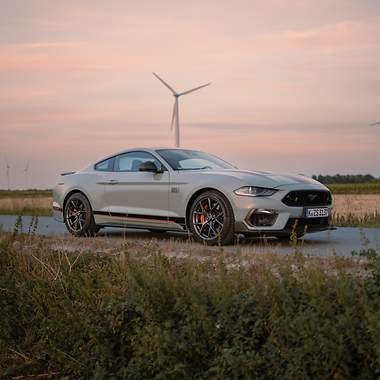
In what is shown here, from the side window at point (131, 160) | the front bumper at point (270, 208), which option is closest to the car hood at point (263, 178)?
the front bumper at point (270, 208)

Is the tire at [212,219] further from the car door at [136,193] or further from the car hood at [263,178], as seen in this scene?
the car door at [136,193]

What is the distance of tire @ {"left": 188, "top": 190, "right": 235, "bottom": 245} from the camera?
40.8 feet

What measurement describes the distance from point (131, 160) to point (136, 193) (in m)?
0.82

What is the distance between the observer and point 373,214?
786 inches

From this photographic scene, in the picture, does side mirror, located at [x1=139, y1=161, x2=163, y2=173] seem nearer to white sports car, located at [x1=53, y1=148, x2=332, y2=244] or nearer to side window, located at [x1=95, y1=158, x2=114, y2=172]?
white sports car, located at [x1=53, y1=148, x2=332, y2=244]

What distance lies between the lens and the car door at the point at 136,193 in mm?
13531

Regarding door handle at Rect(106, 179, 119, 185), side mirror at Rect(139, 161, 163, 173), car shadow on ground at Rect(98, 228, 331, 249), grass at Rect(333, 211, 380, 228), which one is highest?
side mirror at Rect(139, 161, 163, 173)

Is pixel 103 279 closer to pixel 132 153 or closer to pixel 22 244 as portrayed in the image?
pixel 22 244

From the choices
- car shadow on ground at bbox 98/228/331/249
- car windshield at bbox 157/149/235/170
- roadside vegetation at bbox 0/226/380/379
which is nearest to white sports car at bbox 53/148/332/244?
car windshield at bbox 157/149/235/170

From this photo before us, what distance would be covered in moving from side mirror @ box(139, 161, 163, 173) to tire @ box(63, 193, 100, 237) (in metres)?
1.76

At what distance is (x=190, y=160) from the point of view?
14.0m

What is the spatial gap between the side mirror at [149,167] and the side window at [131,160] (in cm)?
29

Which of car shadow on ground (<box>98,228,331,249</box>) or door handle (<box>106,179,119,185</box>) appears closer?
car shadow on ground (<box>98,228,331,249</box>)

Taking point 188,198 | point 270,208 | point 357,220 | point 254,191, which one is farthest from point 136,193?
point 357,220
